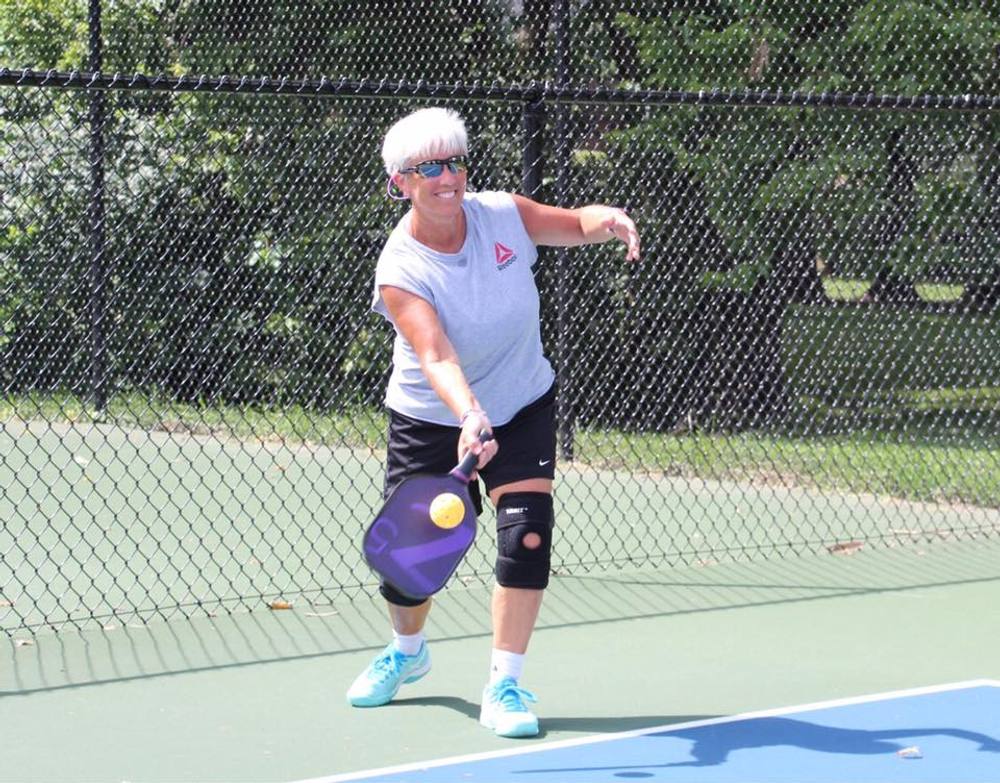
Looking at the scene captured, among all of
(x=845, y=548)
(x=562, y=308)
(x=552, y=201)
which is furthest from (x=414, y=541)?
(x=552, y=201)

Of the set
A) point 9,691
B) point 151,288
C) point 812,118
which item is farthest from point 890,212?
point 9,691

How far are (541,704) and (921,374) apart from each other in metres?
8.16

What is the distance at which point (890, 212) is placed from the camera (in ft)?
35.2

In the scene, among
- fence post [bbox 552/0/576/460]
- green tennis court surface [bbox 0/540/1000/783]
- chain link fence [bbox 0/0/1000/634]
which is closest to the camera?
green tennis court surface [bbox 0/540/1000/783]

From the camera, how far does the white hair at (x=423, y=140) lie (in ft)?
14.8

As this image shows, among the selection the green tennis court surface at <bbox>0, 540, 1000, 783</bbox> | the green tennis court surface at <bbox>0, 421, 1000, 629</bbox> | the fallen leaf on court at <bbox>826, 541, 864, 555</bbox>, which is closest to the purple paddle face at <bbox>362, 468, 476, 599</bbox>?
the green tennis court surface at <bbox>0, 540, 1000, 783</bbox>

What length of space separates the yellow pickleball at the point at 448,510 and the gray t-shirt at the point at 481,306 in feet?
1.21

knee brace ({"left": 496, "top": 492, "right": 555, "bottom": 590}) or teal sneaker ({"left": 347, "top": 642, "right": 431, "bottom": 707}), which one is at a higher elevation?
knee brace ({"left": 496, "top": 492, "right": 555, "bottom": 590})

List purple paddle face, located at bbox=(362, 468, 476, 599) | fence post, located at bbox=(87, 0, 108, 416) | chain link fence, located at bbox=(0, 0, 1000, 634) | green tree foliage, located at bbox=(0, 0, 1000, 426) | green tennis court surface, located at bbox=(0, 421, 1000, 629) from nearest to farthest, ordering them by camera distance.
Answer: purple paddle face, located at bbox=(362, 468, 476, 599), green tennis court surface, located at bbox=(0, 421, 1000, 629), fence post, located at bbox=(87, 0, 108, 416), chain link fence, located at bbox=(0, 0, 1000, 634), green tree foliage, located at bbox=(0, 0, 1000, 426)

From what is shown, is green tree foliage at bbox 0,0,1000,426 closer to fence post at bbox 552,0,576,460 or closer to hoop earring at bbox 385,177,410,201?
fence post at bbox 552,0,576,460

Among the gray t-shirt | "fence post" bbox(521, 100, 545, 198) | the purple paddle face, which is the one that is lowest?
the purple paddle face

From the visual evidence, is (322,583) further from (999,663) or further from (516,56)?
(516,56)

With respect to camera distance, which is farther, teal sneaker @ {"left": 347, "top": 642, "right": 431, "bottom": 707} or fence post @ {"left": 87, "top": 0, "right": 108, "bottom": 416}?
fence post @ {"left": 87, "top": 0, "right": 108, "bottom": 416}

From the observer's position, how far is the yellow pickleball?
170 inches
